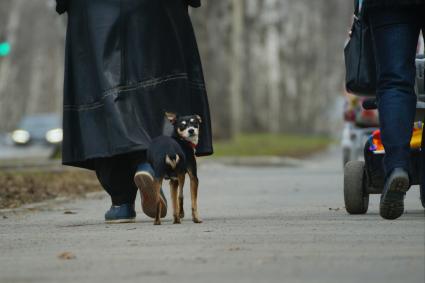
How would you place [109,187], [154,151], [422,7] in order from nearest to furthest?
1. [422,7]
2. [154,151]
3. [109,187]

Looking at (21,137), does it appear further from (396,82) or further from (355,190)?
(396,82)

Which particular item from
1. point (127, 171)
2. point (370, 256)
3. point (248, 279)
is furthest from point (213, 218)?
point (248, 279)

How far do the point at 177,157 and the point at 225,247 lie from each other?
1.40 m

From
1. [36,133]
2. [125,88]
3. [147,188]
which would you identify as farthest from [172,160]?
[36,133]

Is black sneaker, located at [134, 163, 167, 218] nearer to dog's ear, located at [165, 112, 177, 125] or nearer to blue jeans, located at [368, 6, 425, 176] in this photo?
dog's ear, located at [165, 112, 177, 125]

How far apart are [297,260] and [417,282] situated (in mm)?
740

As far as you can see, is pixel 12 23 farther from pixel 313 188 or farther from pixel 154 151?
pixel 154 151

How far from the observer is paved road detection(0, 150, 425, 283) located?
16.3ft

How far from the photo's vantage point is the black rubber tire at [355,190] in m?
7.96

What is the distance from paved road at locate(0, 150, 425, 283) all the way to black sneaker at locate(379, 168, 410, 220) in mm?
89

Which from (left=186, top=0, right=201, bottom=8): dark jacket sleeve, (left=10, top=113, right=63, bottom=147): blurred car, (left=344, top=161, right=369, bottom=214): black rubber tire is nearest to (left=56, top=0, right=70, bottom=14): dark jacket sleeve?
(left=186, top=0, right=201, bottom=8): dark jacket sleeve

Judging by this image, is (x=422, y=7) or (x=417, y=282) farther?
(x=422, y=7)

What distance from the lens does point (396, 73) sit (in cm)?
666

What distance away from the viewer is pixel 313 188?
12.3 m
